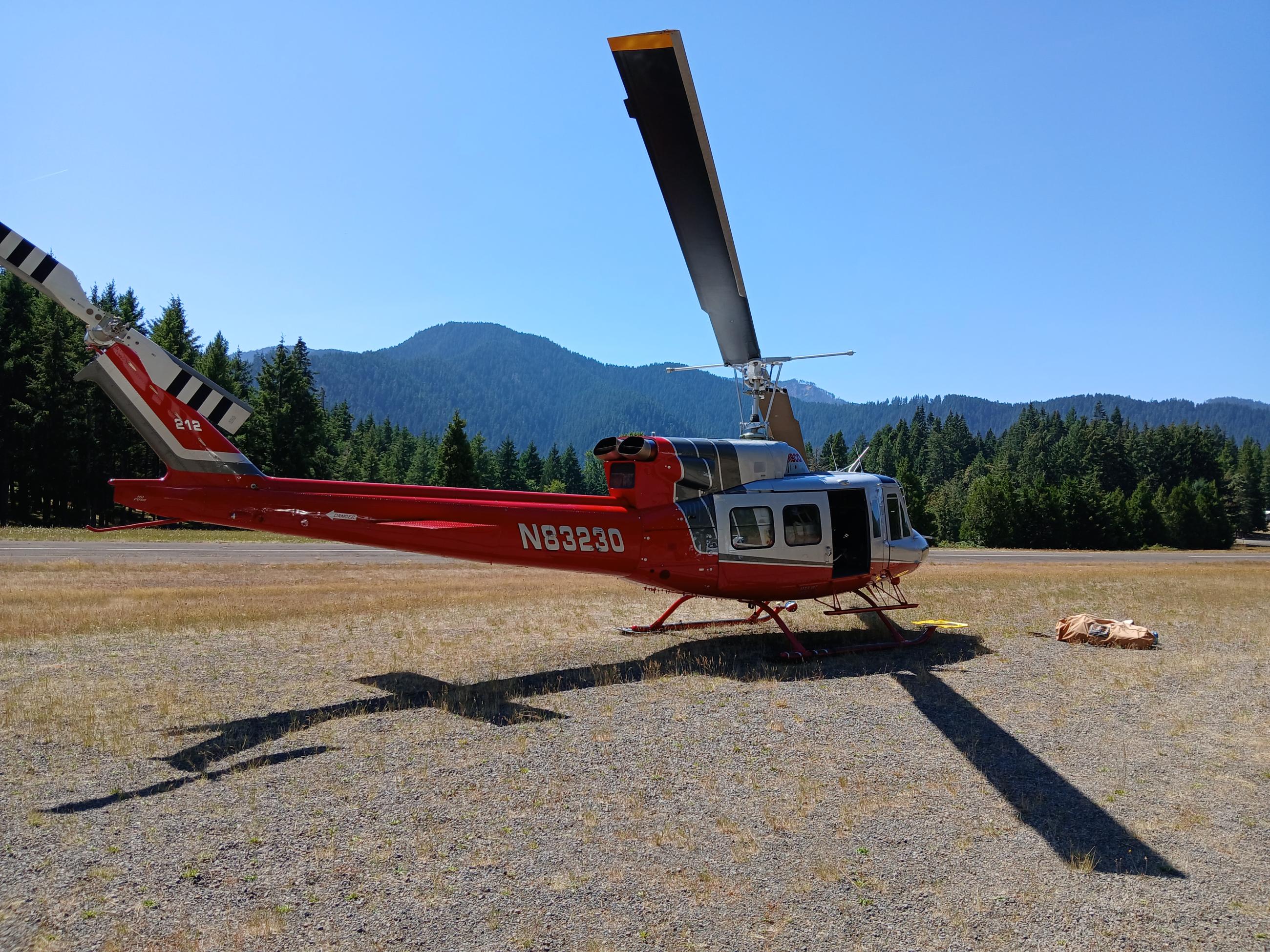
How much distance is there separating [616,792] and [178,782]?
4.06 metres

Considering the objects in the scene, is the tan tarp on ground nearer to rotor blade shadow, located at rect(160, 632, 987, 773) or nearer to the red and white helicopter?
rotor blade shadow, located at rect(160, 632, 987, 773)

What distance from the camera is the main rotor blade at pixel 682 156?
6.23 meters

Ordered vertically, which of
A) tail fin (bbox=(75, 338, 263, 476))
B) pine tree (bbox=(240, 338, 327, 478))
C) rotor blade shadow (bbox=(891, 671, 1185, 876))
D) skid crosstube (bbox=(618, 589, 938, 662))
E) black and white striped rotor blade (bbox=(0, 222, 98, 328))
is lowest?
rotor blade shadow (bbox=(891, 671, 1185, 876))

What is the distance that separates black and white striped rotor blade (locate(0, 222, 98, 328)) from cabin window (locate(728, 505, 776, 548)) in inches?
356

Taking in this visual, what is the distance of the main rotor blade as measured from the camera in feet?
20.5

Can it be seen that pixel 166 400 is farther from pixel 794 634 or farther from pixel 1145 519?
pixel 1145 519

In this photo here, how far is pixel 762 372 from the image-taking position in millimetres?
11789

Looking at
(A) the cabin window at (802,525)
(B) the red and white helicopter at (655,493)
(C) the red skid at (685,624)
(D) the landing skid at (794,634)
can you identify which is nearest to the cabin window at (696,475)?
(B) the red and white helicopter at (655,493)

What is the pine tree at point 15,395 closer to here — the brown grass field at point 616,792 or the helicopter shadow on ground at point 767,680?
the brown grass field at point 616,792

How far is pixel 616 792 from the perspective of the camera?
692 cm

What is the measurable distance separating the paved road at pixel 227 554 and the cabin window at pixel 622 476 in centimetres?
1029

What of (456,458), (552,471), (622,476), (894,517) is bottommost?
(894,517)

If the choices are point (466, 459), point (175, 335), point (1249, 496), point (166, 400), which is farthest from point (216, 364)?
point (1249, 496)

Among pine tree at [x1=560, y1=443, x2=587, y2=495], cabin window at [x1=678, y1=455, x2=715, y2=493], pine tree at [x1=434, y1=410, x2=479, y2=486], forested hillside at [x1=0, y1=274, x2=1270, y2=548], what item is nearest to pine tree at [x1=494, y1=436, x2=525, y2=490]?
forested hillside at [x1=0, y1=274, x2=1270, y2=548]
